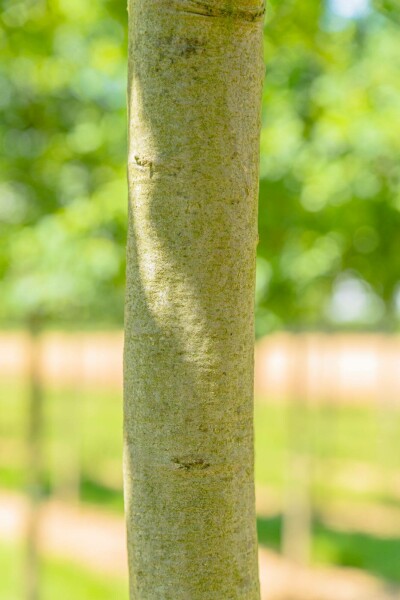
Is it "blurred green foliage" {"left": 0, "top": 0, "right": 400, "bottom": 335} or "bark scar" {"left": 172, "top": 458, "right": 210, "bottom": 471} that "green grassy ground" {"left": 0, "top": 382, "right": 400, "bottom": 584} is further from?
"bark scar" {"left": 172, "top": 458, "right": 210, "bottom": 471}

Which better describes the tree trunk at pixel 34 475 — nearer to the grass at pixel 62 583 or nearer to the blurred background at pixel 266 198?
the blurred background at pixel 266 198

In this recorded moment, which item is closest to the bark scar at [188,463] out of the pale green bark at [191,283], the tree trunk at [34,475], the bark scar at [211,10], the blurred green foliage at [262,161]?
the pale green bark at [191,283]

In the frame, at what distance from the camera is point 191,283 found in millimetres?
1344

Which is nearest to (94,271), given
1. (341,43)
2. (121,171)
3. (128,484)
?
(121,171)

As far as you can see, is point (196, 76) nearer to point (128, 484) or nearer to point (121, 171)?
point (128, 484)

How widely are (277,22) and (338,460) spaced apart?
47.7ft

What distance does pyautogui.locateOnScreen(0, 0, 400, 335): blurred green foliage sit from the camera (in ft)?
15.9

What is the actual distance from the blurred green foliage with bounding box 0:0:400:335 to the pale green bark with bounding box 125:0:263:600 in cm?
247

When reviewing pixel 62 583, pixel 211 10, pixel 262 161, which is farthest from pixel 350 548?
pixel 211 10

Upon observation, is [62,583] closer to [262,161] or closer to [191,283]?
[262,161]

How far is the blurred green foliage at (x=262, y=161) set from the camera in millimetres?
4852

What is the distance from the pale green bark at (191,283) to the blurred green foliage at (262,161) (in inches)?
97.3

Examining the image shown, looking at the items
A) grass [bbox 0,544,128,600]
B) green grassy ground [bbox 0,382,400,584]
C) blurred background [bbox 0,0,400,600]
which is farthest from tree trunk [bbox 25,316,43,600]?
green grassy ground [bbox 0,382,400,584]

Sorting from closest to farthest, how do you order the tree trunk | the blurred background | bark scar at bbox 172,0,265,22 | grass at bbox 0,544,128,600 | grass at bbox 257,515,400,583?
bark scar at bbox 172,0,265,22, the blurred background, the tree trunk, grass at bbox 0,544,128,600, grass at bbox 257,515,400,583
